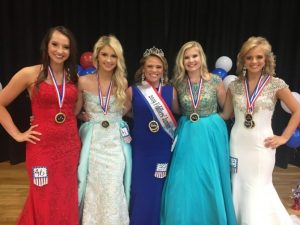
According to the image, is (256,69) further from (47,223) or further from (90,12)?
(90,12)

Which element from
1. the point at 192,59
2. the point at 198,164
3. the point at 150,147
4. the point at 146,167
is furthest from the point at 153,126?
the point at 192,59

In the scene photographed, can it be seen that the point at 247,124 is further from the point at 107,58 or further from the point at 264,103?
the point at 107,58

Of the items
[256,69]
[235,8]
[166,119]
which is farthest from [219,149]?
[235,8]

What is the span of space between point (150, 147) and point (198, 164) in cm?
36

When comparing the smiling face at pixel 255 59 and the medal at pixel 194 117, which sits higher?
the smiling face at pixel 255 59

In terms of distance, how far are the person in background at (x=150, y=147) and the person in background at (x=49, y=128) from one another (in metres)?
0.49

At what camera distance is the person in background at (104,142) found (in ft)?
7.25

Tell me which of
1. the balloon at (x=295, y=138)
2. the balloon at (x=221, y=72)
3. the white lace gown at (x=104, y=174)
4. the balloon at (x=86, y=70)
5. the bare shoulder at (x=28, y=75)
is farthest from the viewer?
the balloon at (x=221, y=72)

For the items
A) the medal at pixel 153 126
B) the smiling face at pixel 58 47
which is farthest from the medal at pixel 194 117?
the smiling face at pixel 58 47

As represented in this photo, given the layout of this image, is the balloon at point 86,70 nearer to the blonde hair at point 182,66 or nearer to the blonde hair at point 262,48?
the blonde hair at point 182,66

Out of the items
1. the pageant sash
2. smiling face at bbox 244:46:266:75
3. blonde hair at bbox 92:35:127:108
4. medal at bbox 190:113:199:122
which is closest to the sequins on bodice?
smiling face at bbox 244:46:266:75

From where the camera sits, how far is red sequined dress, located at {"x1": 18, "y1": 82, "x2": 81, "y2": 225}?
6.66ft

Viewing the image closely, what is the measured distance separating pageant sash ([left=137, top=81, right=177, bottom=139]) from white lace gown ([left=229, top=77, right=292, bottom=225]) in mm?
479

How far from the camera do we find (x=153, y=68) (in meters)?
2.37
